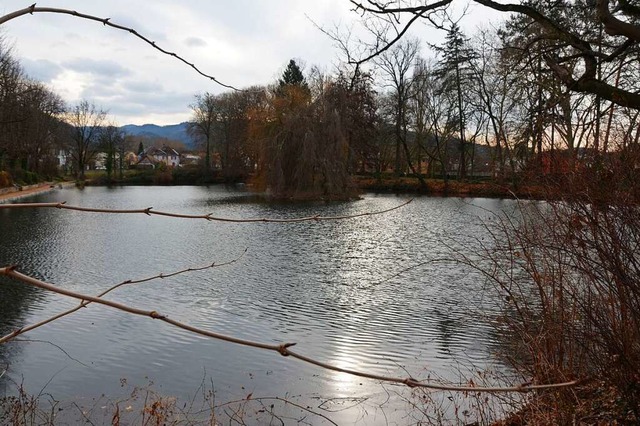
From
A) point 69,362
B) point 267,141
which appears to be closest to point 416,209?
point 267,141

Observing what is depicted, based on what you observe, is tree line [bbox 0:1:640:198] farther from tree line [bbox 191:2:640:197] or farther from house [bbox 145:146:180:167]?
house [bbox 145:146:180:167]

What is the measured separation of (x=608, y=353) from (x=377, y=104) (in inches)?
1680

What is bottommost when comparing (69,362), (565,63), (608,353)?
(69,362)

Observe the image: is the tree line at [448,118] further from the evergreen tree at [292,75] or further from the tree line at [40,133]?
the tree line at [40,133]

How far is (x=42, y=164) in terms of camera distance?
45688 millimetres

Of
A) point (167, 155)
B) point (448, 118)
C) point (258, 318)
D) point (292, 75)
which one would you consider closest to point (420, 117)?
point (448, 118)

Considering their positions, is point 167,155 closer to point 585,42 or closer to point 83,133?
point 83,133

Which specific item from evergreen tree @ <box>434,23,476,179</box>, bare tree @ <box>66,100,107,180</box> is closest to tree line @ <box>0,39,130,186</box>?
bare tree @ <box>66,100,107,180</box>

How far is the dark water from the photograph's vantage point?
20.5 feet

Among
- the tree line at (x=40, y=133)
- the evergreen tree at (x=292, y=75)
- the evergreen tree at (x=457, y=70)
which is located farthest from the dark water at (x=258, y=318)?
the evergreen tree at (x=292, y=75)

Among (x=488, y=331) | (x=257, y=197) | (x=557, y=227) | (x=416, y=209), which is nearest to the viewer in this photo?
(x=557, y=227)

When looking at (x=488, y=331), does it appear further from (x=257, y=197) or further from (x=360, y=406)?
(x=257, y=197)

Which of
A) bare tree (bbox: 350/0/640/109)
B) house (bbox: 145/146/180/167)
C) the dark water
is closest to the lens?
bare tree (bbox: 350/0/640/109)

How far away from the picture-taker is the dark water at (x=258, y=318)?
20.5 feet
